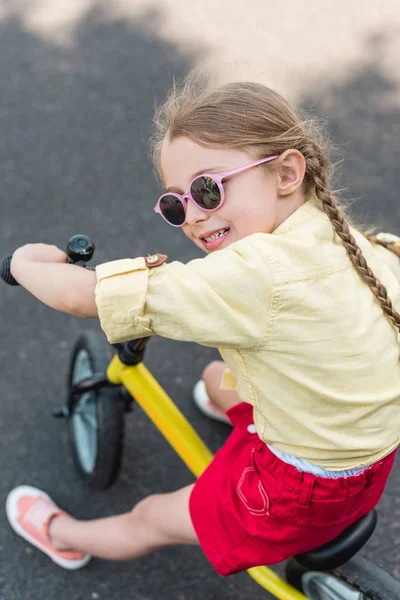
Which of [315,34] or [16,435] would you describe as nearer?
[16,435]

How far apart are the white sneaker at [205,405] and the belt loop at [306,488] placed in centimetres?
107

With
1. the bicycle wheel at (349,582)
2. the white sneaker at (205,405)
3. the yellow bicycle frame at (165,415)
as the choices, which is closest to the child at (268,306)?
the bicycle wheel at (349,582)

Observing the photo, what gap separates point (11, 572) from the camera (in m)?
2.25

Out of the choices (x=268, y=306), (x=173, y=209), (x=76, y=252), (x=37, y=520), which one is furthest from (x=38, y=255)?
(x=37, y=520)

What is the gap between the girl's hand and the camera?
1.57 metres

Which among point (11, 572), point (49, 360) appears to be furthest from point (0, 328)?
point (11, 572)

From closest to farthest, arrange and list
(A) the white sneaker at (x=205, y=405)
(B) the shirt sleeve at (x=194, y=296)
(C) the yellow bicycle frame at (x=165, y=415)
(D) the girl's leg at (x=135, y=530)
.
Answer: (B) the shirt sleeve at (x=194, y=296) → (D) the girl's leg at (x=135, y=530) → (C) the yellow bicycle frame at (x=165, y=415) → (A) the white sneaker at (x=205, y=405)

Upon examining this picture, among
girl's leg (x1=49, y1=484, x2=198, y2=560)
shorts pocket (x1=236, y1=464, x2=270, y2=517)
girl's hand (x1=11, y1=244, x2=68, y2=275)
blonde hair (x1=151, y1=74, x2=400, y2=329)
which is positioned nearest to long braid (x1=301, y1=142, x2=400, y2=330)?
blonde hair (x1=151, y1=74, x2=400, y2=329)

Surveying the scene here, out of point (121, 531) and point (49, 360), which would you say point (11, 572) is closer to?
point (121, 531)

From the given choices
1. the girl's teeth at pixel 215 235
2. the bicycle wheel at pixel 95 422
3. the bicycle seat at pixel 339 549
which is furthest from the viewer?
the bicycle wheel at pixel 95 422

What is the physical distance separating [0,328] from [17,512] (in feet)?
2.96

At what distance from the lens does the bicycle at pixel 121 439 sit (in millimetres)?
1695

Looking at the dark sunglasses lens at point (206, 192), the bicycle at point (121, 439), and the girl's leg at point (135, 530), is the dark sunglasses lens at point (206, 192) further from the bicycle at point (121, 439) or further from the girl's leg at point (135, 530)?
the girl's leg at point (135, 530)

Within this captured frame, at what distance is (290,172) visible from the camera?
152 centimetres
